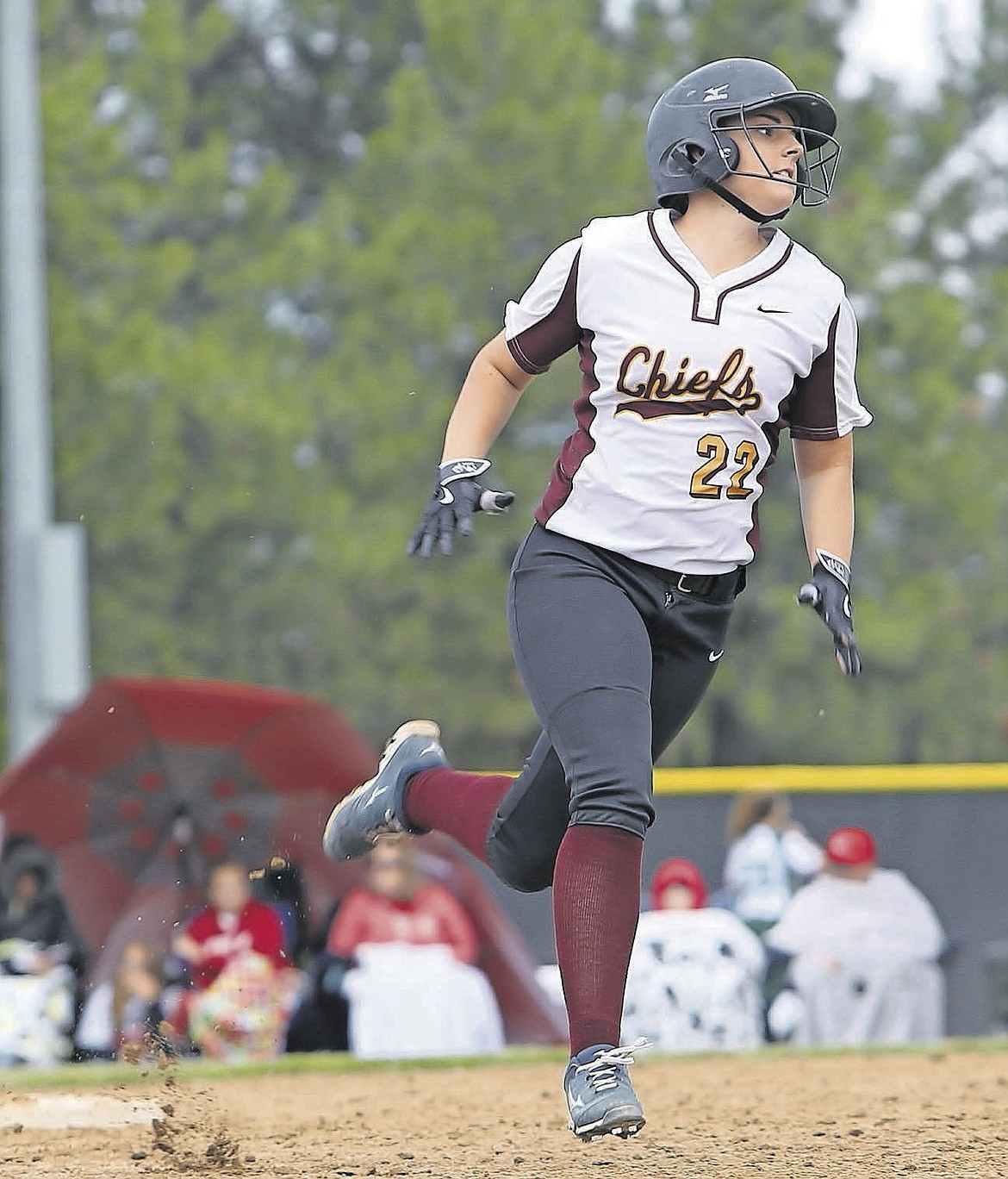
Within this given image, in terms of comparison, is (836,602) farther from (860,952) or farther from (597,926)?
(860,952)

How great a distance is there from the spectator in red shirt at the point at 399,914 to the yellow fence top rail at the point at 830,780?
1.15 m

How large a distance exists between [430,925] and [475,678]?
8854 mm

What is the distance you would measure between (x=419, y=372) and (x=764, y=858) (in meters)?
8.61

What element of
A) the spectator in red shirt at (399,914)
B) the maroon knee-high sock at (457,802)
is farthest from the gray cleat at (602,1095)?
the spectator in red shirt at (399,914)

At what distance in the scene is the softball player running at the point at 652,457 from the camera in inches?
145

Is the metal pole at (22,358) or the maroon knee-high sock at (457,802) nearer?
the maroon knee-high sock at (457,802)

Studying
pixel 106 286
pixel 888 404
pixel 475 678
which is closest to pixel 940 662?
pixel 888 404

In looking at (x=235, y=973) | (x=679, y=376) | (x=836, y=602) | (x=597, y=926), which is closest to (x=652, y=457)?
(x=679, y=376)

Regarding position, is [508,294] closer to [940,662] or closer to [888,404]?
[888,404]

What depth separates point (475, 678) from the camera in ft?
54.4

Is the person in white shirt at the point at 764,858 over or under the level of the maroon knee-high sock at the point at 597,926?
over

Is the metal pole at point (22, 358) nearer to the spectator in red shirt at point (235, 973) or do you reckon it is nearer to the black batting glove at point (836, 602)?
the spectator in red shirt at point (235, 973)

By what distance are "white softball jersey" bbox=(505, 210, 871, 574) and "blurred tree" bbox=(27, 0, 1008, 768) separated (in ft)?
38.2

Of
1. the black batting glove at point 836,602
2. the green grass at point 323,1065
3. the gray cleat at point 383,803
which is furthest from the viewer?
the green grass at point 323,1065
